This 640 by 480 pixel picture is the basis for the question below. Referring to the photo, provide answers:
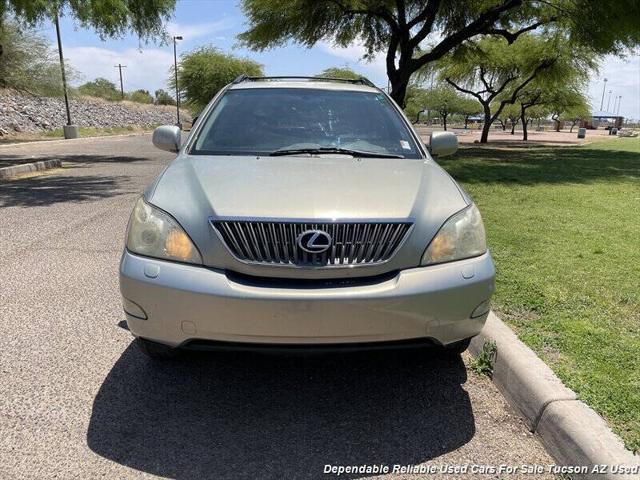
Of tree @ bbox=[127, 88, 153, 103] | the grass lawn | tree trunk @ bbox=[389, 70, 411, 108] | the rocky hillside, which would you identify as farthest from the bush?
the grass lawn

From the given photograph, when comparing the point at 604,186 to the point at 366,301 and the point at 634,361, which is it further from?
the point at 366,301

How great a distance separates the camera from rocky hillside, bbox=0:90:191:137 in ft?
108

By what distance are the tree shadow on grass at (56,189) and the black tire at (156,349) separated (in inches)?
256

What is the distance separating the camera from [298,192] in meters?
2.83

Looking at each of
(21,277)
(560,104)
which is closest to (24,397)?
(21,277)

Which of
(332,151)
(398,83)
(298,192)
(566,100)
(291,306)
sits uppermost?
(398,83)

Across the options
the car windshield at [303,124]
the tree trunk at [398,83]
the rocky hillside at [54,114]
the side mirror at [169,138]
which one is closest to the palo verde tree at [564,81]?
the tree trunk at [398,83]

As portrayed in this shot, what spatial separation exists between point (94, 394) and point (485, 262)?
225cm

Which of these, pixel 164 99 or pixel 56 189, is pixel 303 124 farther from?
pixel 164 99

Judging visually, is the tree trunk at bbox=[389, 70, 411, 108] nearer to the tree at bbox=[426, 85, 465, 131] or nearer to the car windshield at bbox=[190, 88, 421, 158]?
the car windshield at bbox=[190, 88, 421, 158]

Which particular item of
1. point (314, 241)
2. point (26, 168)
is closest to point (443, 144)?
point (314, 241)

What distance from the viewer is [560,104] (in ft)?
132

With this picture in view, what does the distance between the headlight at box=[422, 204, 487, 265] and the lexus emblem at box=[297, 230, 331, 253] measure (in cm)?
50

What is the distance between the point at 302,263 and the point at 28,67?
2450 cm
